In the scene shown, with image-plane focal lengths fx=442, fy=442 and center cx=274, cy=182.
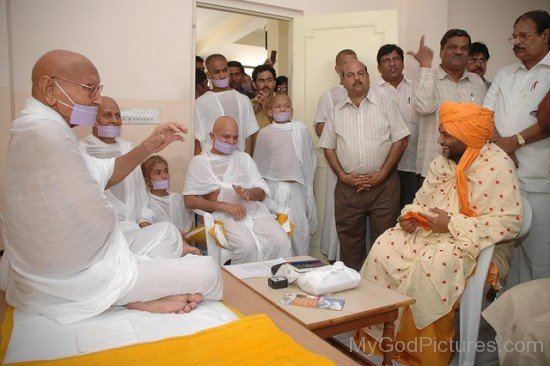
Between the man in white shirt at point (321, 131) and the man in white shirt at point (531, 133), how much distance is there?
1.65 metres

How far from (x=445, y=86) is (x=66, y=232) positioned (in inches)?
131

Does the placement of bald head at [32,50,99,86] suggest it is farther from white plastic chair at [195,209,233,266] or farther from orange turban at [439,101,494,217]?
orange turban at [439,101,494,217]

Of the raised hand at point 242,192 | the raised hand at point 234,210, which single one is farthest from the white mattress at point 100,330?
the raised hand at point 242,192

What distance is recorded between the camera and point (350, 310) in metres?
2.10

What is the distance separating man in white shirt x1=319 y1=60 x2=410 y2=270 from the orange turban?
1.08m

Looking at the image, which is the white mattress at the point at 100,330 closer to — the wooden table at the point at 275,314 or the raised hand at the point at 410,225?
the wooden table at the point at 275,314

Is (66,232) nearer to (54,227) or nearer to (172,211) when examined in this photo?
(54,227)

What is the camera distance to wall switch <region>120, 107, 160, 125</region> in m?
4.09

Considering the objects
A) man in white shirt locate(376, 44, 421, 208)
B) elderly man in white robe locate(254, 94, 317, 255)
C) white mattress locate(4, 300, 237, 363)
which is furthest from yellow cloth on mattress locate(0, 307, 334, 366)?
man in white shirt locate(376, 44, 421, 208)

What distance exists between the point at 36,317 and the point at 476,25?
637cm

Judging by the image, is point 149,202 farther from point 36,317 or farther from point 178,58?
point 36,317

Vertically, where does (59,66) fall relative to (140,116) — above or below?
above

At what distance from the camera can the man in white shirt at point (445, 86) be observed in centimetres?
383

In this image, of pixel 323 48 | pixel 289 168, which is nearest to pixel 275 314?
pixel 289 168
